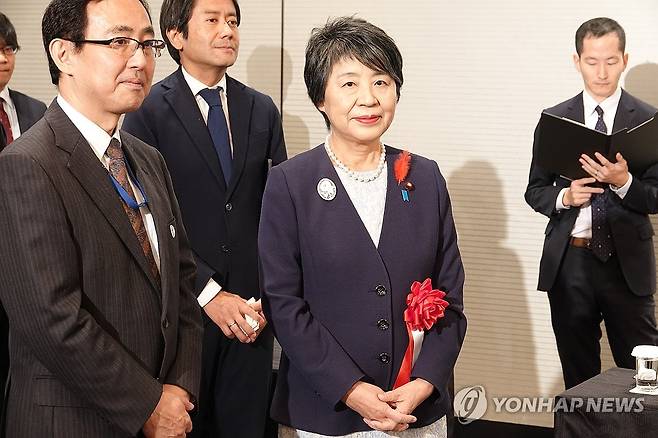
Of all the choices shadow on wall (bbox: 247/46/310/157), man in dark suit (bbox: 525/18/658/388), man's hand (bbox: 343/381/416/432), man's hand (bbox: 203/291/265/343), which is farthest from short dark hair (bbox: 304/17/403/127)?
shadow on wall (bbox: 247/46/310/157)

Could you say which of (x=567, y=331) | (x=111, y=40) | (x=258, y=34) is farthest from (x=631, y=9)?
(x=111, y=40)

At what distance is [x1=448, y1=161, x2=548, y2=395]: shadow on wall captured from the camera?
4.50m

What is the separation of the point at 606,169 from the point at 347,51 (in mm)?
1612

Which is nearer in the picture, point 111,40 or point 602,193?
point 111,40

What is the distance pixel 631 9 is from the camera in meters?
4.21

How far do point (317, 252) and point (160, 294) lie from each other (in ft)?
1.25

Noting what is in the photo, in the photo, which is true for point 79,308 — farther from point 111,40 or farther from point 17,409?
point 111,40

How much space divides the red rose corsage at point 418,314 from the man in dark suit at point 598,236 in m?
1.61

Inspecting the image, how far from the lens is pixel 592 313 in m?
3.88

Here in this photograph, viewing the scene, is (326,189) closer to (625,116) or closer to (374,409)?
(374,409)

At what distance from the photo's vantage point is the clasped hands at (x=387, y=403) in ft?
7.24

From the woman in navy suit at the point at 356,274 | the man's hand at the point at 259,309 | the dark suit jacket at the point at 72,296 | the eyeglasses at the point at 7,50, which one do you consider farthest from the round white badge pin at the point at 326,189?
the eyeglasses at the point at 7,50

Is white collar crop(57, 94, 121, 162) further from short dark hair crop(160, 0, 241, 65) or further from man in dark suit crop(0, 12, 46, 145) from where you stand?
man in dark suit crop(0, 12, 46, 145)

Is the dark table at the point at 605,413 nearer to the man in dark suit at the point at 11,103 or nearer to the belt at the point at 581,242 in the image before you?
the belt at the point at 581,242
